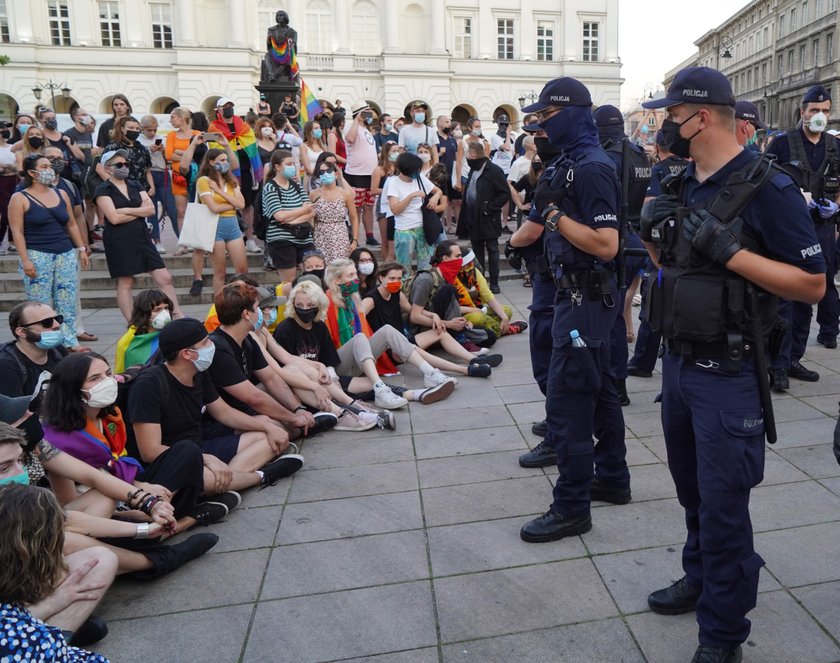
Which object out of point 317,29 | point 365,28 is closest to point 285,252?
point 317,29

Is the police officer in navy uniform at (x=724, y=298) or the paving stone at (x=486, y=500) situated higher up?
the police officer in navy uniform at (x=724, y=298)

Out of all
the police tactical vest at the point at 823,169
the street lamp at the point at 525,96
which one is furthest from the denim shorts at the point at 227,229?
the street lamp at the point at 525,96

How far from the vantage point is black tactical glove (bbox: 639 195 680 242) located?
8.87 ft

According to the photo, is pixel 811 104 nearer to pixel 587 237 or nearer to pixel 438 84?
pixel 587 237

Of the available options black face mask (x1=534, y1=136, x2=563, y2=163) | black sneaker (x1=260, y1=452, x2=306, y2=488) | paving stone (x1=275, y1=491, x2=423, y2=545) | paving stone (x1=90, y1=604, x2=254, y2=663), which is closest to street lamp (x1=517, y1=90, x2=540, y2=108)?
black face mask (x1=534, y1=136, x2=563, y2=163)

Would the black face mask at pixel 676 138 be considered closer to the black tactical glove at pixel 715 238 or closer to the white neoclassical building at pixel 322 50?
the black tactical glove at pixel 715 238

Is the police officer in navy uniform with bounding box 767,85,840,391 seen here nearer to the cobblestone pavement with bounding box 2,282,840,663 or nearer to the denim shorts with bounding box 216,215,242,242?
the cobblestone pavement with bounding box 2,282,840,663

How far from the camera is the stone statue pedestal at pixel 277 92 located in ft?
45.4

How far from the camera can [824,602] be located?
10.2 feet

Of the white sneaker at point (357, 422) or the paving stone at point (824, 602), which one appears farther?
the white sneaker at point (357, 422)

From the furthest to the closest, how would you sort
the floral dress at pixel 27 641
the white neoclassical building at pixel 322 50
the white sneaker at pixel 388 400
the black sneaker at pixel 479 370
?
the white neoclassical building at pixel 322 50 < the black sneaker at pixel 479 370 < the white sneaker at pixel 388 400 < the floral dress at pixel 27 641

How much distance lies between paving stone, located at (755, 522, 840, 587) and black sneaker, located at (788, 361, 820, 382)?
286 cm

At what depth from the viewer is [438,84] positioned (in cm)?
4900

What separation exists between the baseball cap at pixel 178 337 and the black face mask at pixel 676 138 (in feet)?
9.71
